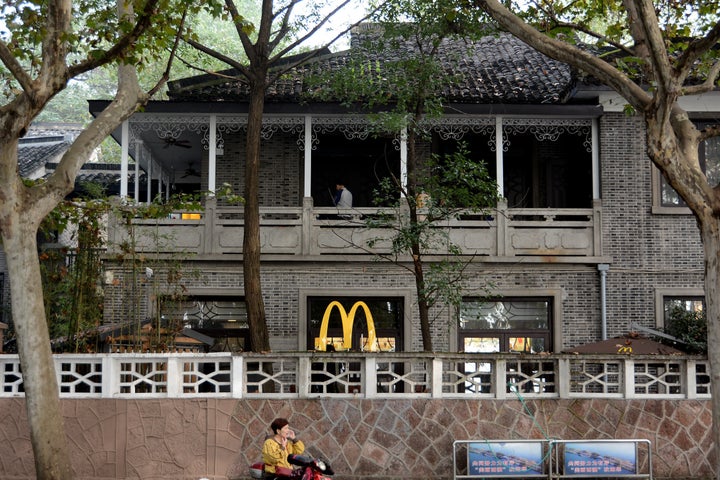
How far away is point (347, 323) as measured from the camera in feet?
62.2

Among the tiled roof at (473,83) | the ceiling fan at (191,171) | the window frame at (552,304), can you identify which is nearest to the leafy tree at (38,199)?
the tiled roof at (473,83)

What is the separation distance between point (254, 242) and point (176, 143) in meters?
7.05

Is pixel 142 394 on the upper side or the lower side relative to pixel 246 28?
lower

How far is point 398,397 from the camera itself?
1284 cm

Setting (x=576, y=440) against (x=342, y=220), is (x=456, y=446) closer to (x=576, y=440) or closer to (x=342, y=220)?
(x=576, y=440)

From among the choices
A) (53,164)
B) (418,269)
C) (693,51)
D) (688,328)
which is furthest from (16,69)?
(53,164)

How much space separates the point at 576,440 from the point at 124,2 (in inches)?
293

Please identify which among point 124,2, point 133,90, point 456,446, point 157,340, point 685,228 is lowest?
point 456,446

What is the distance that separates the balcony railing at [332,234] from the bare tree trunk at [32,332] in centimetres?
797

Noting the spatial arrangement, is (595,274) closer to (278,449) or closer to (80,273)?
(80,273)

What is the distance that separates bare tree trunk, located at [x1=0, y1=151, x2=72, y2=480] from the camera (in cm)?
1076

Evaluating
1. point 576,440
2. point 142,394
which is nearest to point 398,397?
point 576,440

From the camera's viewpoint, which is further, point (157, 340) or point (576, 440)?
point (157, 340)

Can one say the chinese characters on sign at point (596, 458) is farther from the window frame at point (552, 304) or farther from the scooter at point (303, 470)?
the window frame at point (552, 304)
